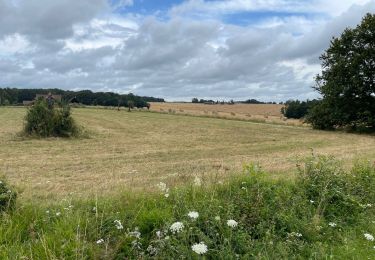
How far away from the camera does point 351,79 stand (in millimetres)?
33500

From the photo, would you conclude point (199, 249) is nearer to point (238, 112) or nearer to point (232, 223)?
point (232, 223)

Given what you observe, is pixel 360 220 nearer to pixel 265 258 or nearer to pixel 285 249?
pixel 285 249

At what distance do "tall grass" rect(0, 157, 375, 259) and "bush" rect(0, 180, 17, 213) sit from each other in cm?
11

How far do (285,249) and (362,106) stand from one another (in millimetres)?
33000

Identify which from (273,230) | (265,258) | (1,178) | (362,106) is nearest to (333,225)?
(273,230)

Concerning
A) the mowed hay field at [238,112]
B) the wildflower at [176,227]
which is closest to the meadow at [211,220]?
the wildflower at [176,227]

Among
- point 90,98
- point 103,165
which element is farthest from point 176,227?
point 90,98

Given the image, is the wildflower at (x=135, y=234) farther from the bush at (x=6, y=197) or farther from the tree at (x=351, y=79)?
the tree at (x=351, y=79)

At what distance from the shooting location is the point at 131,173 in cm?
1113

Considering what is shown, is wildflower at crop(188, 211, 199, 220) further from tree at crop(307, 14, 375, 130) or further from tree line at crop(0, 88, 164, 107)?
tree line at crop(0, 88, 164, 107)

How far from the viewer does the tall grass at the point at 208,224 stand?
14.4 feet

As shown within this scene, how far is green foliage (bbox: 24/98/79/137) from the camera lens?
22.3m

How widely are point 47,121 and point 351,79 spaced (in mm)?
23277

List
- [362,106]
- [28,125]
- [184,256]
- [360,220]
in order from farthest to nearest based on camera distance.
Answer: [362,106] → [28,125] → [360,220] → [184,256]
